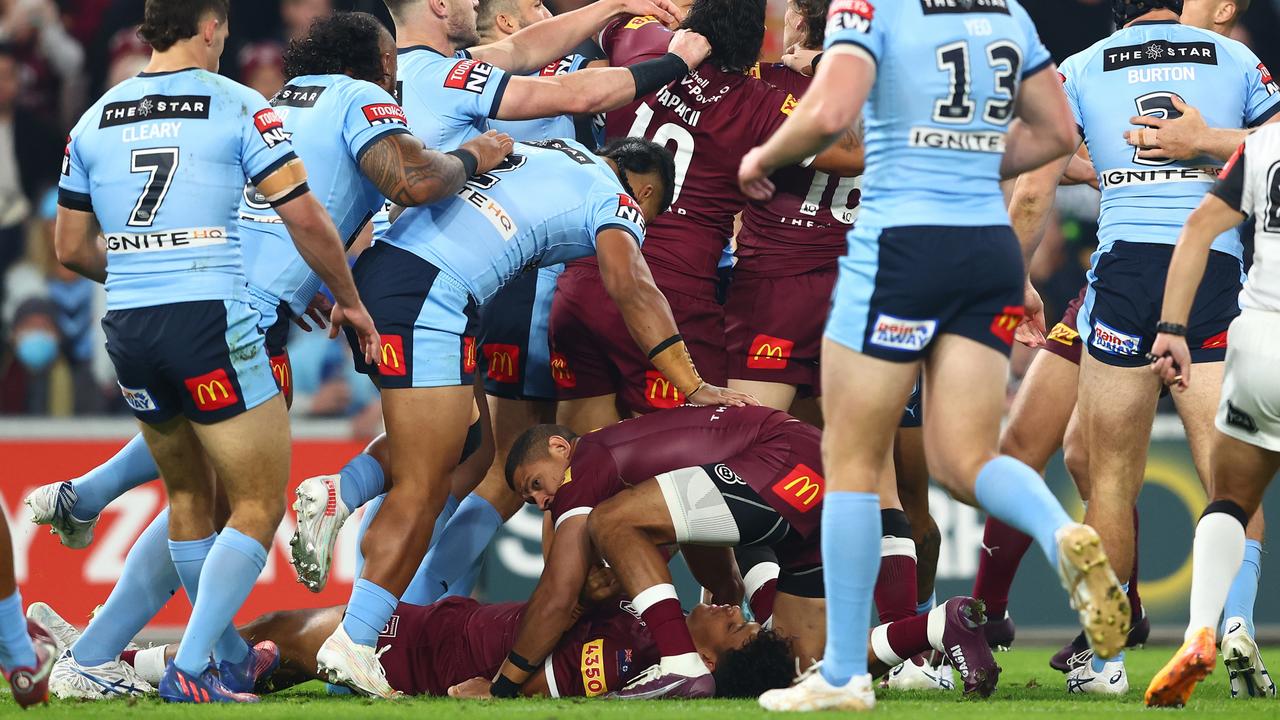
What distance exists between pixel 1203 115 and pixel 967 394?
103 inches

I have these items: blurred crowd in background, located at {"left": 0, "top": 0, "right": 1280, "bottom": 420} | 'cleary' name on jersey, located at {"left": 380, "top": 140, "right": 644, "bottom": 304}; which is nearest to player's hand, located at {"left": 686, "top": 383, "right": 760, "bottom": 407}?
'cleary' name on jersey, located at {"left": 380, "top": 140, "right": 644, "bottom": 304}

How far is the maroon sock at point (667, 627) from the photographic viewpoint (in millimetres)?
5664

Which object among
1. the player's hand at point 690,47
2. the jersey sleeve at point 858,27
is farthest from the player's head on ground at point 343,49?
the jersey sleeve at point 858,27

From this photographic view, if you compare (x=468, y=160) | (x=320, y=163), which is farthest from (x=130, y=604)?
(x=468, y=160)

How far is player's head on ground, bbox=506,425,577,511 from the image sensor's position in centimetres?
625

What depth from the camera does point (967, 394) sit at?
455 centimetres

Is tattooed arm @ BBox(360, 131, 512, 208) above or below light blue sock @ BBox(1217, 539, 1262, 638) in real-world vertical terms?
above

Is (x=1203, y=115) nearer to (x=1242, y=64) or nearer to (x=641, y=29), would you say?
(x=1242, y=64)

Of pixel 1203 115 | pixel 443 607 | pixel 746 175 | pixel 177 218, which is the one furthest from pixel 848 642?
pixel 1203 115

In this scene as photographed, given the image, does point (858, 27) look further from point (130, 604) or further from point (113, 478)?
point (113, 478)

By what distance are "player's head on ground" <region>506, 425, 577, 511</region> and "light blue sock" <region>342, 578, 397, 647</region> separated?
740mm

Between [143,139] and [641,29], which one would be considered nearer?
[143,139]

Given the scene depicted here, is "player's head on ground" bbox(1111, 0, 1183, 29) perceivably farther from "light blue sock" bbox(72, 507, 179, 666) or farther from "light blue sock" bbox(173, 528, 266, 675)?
"light blue sock" bbox(72, 507, 179, 666)

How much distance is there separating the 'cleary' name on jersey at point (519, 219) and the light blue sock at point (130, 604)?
155 centimetres
